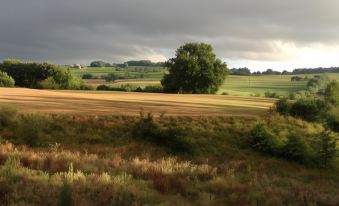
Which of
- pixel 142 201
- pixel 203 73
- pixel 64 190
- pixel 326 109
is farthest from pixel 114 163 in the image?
pixel 203 73

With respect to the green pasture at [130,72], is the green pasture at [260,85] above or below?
below

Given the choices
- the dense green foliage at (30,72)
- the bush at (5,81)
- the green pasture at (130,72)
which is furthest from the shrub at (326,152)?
the green pasture at (130,72)

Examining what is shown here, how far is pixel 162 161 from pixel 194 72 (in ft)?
205

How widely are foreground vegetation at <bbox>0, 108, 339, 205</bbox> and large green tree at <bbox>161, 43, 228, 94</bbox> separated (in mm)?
38672

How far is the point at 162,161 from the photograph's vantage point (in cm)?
1475

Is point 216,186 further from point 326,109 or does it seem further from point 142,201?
Answer: point 326,109

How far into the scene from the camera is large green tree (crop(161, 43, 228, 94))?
253 ft

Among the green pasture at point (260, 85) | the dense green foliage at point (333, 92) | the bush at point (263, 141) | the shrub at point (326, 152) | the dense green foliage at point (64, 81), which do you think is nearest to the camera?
the shrub at point (326, 152)

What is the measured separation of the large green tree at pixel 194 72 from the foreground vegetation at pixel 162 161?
38672 millimetres

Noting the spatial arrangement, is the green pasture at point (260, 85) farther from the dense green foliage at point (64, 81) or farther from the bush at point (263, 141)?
the bush at point (263, 141)

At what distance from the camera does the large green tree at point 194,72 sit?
77.2 meters

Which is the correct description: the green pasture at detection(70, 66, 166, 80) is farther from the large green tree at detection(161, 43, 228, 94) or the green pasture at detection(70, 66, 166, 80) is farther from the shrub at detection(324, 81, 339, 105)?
the shrub at detection(324, 81, 339, 105)

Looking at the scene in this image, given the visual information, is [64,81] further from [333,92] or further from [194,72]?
[333,92]

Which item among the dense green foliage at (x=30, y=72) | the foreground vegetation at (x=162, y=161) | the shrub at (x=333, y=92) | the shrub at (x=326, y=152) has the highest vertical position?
the dense green foliage at (x=30, y=72)
